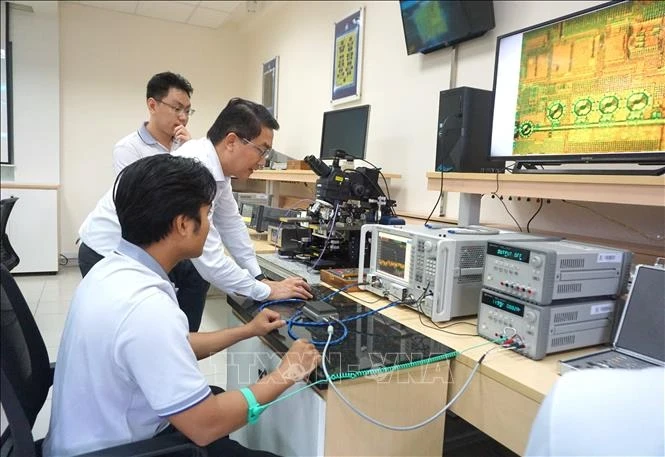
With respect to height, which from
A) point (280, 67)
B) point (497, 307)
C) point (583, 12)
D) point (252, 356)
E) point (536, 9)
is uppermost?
point (280, 67)

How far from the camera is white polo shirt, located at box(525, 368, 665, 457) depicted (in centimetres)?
55

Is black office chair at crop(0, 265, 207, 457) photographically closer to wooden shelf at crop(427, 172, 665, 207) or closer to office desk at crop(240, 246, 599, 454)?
office desk at crop(240, 246, 599, 454)

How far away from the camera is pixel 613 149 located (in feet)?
4.62

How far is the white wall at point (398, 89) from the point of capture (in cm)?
189

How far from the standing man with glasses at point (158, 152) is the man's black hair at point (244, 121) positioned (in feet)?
1.77

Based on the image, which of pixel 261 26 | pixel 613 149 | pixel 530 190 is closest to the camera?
pixel 613 149

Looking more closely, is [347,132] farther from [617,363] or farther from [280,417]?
[617,363]

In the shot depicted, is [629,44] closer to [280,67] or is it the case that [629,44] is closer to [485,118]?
[485,118]

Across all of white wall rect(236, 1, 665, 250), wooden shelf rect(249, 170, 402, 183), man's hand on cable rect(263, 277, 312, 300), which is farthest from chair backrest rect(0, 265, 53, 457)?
white wall rect(236, 1, 665, 250)

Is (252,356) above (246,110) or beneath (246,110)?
beneath

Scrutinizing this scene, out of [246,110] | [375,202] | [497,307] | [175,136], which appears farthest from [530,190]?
[175,136]

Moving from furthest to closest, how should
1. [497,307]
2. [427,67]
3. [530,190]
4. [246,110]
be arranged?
[427,67]
[246,110]
[530,190]
[497,307]

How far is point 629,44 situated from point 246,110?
1250 mm

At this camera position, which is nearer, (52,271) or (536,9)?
(536,9)
